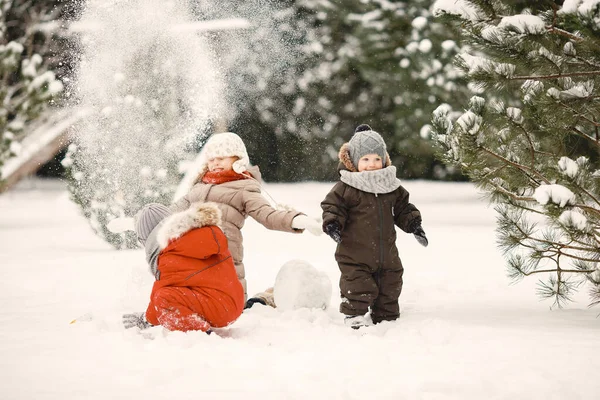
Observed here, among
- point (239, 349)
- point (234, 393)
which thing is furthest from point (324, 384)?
point (239, 349)

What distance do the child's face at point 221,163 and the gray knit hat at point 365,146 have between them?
77 cm

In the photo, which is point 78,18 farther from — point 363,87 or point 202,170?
point 202,170

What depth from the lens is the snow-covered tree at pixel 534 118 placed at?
3.42 metres

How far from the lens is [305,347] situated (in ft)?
11.2

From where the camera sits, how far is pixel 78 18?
1405 cm

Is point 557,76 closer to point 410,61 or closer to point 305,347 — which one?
point 305,347

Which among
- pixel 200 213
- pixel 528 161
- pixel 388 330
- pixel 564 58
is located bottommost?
pixel 388 330

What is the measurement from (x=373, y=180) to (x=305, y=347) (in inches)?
45.1

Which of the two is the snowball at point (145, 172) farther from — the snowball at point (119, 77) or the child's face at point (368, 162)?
the child's face at point (368, 162)

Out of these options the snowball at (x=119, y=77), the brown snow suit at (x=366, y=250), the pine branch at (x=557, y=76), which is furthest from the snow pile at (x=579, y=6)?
the snowball at (x=119, y=77)

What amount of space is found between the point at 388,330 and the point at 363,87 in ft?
36.7

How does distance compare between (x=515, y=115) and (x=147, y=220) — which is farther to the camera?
(x=515, y=115)

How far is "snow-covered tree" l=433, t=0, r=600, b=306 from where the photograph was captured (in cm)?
342

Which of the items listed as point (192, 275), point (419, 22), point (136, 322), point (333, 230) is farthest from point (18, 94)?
point (333, 230)
